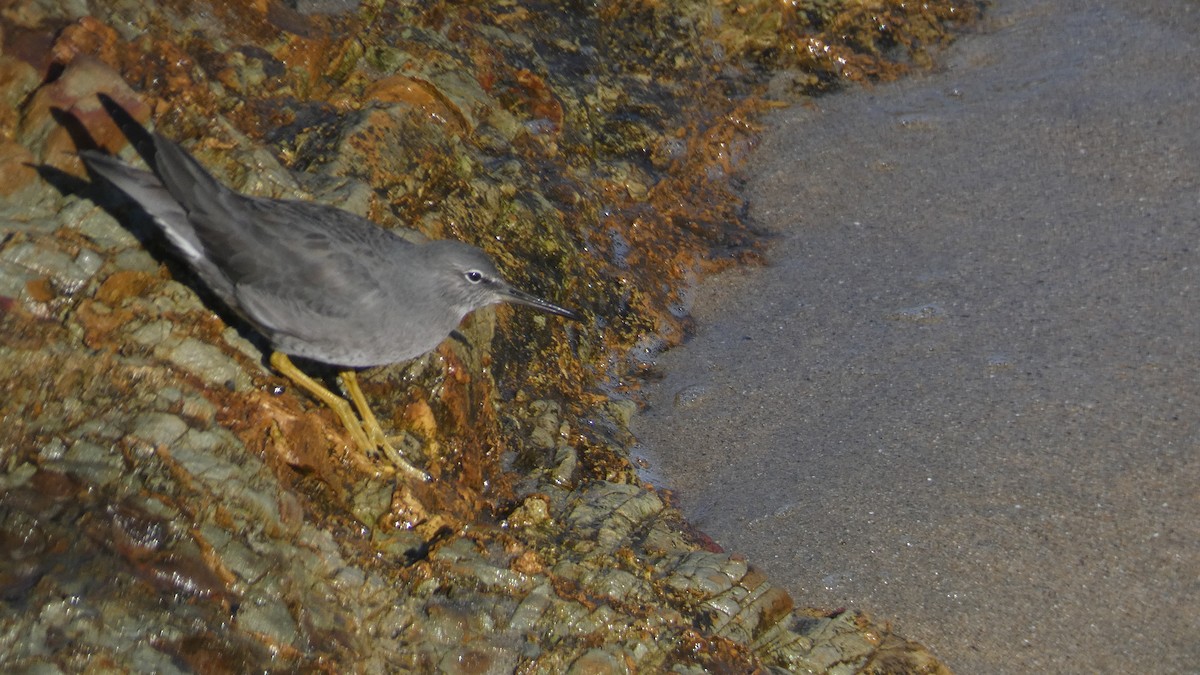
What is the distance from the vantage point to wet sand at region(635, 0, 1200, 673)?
3674 mm

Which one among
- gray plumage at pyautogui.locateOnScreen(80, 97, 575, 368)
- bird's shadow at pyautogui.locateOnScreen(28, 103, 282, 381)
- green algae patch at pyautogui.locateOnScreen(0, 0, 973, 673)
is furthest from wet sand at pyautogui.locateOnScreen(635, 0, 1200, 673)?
bird's shadow at pyautogui.locateOnScreen(28, 103, 282, 381)

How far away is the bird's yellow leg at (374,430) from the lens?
3723 mm

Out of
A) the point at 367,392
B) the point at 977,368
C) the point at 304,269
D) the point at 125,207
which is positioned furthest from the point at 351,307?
the point at 977,368

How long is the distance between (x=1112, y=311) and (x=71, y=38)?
3.87 metres

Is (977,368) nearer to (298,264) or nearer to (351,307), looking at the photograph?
(351,307)

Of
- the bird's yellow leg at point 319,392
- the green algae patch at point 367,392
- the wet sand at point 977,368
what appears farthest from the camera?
the bird's yellow leg at point 319,392

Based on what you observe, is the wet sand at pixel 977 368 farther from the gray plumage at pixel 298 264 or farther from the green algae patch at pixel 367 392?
the gray plumage at pixel 298 264

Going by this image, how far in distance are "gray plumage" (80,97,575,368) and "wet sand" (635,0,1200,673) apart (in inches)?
41.6

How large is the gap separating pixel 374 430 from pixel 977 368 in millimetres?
2209

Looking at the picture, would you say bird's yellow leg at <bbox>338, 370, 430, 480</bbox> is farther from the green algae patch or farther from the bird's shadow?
the bird's shadow

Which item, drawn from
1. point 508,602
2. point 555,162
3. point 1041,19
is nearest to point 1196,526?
point 508,602

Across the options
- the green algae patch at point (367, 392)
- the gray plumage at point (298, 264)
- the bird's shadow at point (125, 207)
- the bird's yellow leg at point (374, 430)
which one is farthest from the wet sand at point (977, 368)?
the bird's shadow at point (125, 207)

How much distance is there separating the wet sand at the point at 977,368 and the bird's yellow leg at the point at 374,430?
948 mm

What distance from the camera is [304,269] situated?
3.78 m
